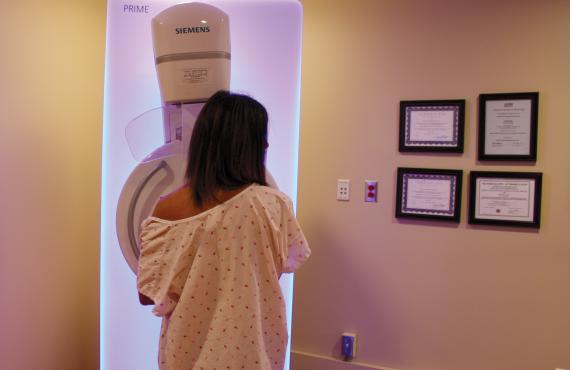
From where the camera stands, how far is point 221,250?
1088mm

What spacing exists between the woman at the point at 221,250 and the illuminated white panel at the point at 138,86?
0.52 metres

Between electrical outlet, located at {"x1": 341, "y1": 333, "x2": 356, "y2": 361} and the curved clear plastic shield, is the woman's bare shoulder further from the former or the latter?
electrical outlet, located at {"x1": 341, "y1": 333, "x2": 356, "y2": 361}

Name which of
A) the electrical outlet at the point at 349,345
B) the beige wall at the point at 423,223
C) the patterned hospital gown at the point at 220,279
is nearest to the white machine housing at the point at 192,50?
the patterned hospital gown at the point at 220,279

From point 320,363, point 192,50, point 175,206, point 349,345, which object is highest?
point 192,50

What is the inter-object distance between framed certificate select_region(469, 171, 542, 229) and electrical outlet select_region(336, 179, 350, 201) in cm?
56

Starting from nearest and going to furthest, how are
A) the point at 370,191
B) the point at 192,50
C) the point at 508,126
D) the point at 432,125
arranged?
the point at 192,50
the point at 508,126
the point at 432,125
the point at 370,191

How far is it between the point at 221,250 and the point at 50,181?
1.23 m

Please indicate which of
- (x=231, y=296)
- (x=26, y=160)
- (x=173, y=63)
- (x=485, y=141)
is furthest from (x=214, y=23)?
(x=485, y=141)

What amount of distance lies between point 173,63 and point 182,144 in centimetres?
27

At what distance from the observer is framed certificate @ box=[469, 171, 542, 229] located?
1.86m

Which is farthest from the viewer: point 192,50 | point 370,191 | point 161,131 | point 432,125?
point 370,191

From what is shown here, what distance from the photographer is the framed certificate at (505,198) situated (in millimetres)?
1858

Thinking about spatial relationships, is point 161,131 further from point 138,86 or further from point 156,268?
point 156,268

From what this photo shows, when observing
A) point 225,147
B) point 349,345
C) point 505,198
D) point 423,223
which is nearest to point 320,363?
point 349,345
